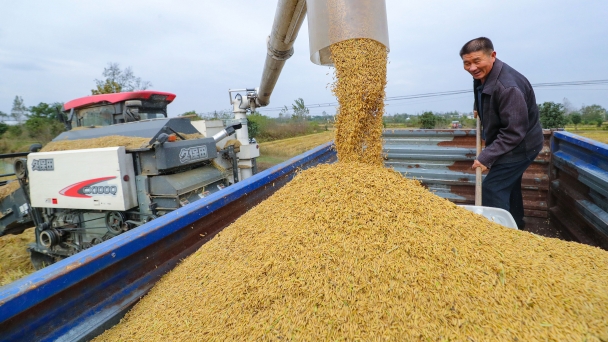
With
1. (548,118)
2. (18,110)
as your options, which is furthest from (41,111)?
(548,118)

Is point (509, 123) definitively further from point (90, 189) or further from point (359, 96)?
point (90, 189)

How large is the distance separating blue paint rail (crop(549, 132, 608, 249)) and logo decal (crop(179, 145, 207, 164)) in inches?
134

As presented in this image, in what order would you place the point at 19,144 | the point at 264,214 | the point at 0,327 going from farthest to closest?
the point at 19,144 < the point at 264,214 < the point at 0,327

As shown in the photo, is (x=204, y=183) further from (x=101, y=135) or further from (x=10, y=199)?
(x=10, y=199)

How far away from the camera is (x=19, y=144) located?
1490 centimetres

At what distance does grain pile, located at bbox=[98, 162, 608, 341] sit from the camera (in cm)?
112

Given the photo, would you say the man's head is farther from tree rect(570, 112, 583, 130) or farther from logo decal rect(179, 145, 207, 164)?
tree rect(570, 112, 583, 130)

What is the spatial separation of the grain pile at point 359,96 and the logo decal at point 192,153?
6.78 feet

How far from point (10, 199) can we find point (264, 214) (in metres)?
4.31

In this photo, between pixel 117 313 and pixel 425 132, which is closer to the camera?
pixel 117 313

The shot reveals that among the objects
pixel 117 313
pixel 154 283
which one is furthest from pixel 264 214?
pixel 117 313

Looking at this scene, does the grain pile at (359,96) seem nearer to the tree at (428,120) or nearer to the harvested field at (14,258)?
the harvested field at (14,258)

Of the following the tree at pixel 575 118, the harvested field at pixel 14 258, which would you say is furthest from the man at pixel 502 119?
the tree at pixel 575 118

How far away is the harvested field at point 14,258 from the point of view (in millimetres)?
4141
